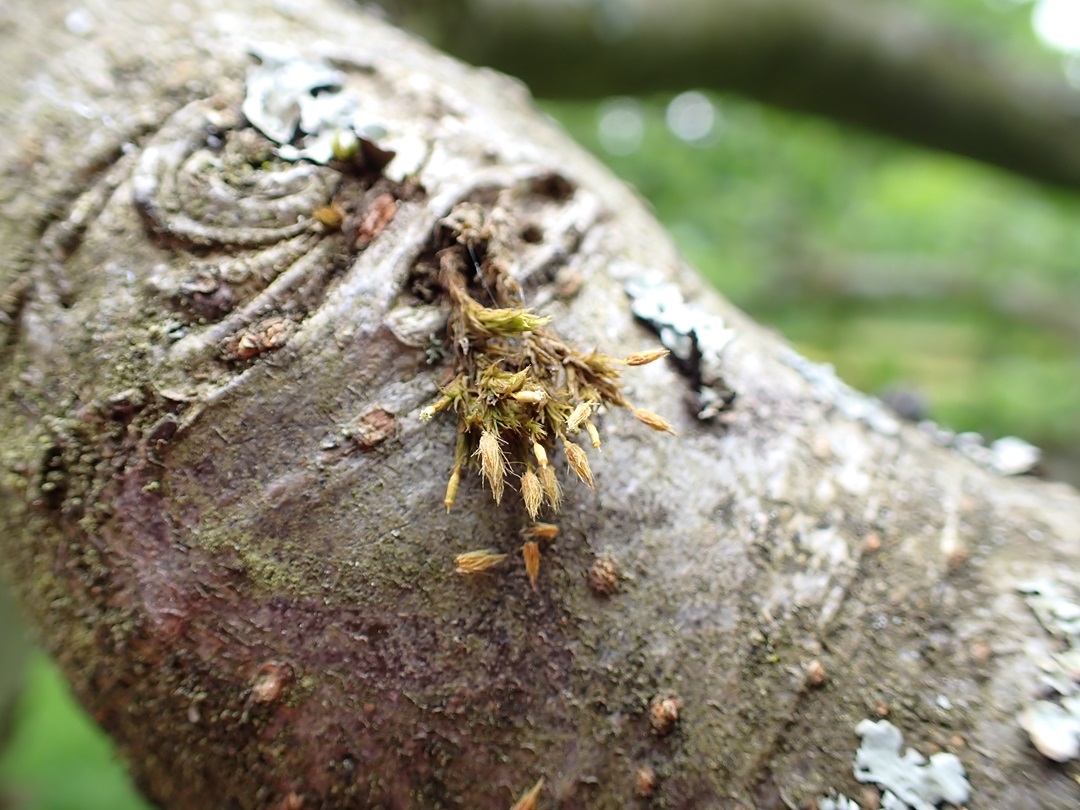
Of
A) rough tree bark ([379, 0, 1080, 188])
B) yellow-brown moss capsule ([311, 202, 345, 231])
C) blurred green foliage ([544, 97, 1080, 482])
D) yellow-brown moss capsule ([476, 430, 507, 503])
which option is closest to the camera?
yellow-brown moss capsule ([476, 430, 507, 503])

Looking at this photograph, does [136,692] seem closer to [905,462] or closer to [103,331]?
[103,331]

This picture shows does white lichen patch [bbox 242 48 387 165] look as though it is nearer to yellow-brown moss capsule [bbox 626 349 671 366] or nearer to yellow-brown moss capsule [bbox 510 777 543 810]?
yellow-brown moss capsule [bbox 626 349 671 366]

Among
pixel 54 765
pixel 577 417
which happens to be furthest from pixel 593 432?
pixel 54 765

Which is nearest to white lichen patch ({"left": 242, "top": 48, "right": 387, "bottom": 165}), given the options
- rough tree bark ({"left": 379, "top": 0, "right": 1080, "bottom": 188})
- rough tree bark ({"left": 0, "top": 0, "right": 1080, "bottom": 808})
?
rough tree bark ({"left": 0, "top": 0, "right": 1080, "bottom": 808})

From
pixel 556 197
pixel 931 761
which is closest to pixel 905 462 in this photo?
pixel 931 761

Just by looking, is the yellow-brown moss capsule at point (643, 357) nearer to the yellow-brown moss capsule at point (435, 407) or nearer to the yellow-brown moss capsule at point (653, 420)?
the yellow-brown moss capsule at point (653, 420)

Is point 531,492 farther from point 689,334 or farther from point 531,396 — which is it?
point 689,334

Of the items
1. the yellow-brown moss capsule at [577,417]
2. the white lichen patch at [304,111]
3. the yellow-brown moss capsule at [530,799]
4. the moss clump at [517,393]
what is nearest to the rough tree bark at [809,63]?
the white lichen patch at [304,111]
